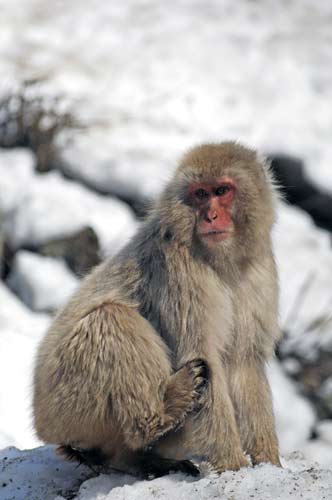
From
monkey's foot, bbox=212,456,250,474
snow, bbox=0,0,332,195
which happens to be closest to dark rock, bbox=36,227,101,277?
snow, bbox=0,0,332,195

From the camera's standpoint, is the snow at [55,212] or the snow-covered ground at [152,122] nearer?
the snow-covered ground at [152,122]

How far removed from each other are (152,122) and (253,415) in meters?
5.82

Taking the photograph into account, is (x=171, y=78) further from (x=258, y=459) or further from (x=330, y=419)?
(x=258, y=459)

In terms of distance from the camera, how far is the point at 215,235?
15.1 feet

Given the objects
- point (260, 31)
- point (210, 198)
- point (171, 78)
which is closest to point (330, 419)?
point (210, 198)

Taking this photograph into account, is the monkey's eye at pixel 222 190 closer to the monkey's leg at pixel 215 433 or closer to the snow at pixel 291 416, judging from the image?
the monkey's leg at pixel 215 433

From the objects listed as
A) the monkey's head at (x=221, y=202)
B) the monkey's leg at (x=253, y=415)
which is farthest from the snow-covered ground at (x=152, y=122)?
the monkey's head at (x=221, y=202)

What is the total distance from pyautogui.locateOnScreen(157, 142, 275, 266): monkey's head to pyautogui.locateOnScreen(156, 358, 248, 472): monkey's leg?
0.60 metres

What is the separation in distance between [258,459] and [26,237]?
178 inches

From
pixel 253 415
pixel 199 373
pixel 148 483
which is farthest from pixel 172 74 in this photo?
pixel 148 483

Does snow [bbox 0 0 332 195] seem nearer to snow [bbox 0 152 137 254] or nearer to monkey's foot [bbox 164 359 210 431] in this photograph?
snow [bbox 0 152 137 254]

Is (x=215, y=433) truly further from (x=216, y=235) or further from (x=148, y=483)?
(x=216, y=235)

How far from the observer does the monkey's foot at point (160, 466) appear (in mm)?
4465

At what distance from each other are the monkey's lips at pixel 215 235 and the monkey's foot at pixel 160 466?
103 centimetres
